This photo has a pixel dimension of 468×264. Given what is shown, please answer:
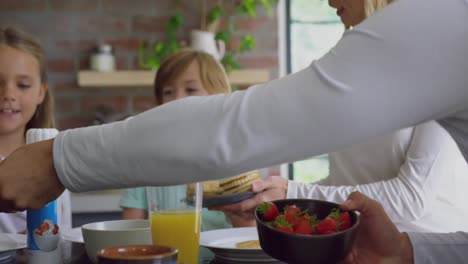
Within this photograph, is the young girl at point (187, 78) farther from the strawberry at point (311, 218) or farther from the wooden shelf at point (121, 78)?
the strawberry at point (311, 218)

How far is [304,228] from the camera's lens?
0.89m

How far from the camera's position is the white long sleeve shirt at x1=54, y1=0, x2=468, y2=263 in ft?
2.38

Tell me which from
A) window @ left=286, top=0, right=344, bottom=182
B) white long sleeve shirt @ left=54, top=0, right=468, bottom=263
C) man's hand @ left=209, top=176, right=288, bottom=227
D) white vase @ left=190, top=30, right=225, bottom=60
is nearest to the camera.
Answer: white long sleeve shirt @ left=54, top=0, right=468, bottom=263

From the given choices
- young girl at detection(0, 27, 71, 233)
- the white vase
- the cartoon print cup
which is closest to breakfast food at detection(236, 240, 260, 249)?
the cartoon print cup

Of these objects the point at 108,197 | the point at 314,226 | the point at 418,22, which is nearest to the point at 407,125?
the point at 418,22

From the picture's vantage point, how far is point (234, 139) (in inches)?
30.0

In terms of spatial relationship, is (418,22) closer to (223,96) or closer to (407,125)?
(407,125)

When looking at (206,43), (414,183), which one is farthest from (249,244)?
(206,43)

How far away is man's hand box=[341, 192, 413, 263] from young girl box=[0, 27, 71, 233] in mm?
1306

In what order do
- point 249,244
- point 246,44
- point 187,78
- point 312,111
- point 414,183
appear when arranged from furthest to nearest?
point 246,44 → point 187,78 → point 414,183 → point 249,244 → point 312,111

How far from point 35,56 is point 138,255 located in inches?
60.8

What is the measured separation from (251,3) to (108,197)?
955 millimetres

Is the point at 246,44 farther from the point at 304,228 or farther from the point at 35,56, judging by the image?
the point at 304,228

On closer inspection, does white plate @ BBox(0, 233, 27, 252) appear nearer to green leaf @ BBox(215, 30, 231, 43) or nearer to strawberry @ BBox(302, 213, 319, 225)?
strawberry @ BBox(302, 213, 319, 225)
